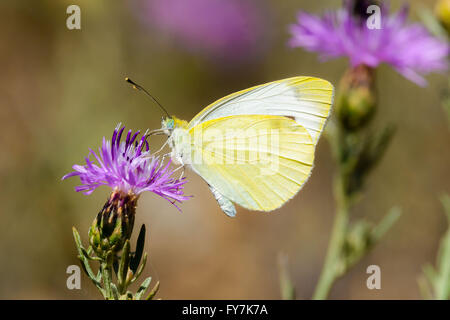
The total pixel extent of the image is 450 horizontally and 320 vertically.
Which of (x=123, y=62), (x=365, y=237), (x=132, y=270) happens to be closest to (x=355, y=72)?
(x=365, y=237)

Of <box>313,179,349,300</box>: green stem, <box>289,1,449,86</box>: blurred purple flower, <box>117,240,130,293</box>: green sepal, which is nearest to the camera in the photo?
<box>117,240,130,293</box>: green sepal

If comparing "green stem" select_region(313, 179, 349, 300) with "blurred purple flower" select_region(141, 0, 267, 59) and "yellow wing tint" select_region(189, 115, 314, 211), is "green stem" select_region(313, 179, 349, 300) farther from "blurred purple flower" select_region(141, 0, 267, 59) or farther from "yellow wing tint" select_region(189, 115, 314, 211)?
"blurred purple flower" select_region(141, 0, 267, 59)

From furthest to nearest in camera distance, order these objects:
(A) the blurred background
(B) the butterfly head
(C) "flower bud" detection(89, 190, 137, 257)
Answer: (A) the blurred background
(B) the butterfly head
(C) "flower bud" detection(89, 190, 137, 257)

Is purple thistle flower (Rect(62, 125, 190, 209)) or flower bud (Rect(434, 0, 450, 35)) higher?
flower bud (Rect(434, 0, 450, 35))

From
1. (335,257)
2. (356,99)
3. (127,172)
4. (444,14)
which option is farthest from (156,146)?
(127,172)

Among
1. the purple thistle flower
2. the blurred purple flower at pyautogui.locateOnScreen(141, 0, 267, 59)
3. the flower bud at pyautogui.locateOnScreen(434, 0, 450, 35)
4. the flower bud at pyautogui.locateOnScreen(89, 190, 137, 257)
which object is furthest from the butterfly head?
the blurred purple flower at pyautogui.locateOnScreen(141, 0, 267, 59)
